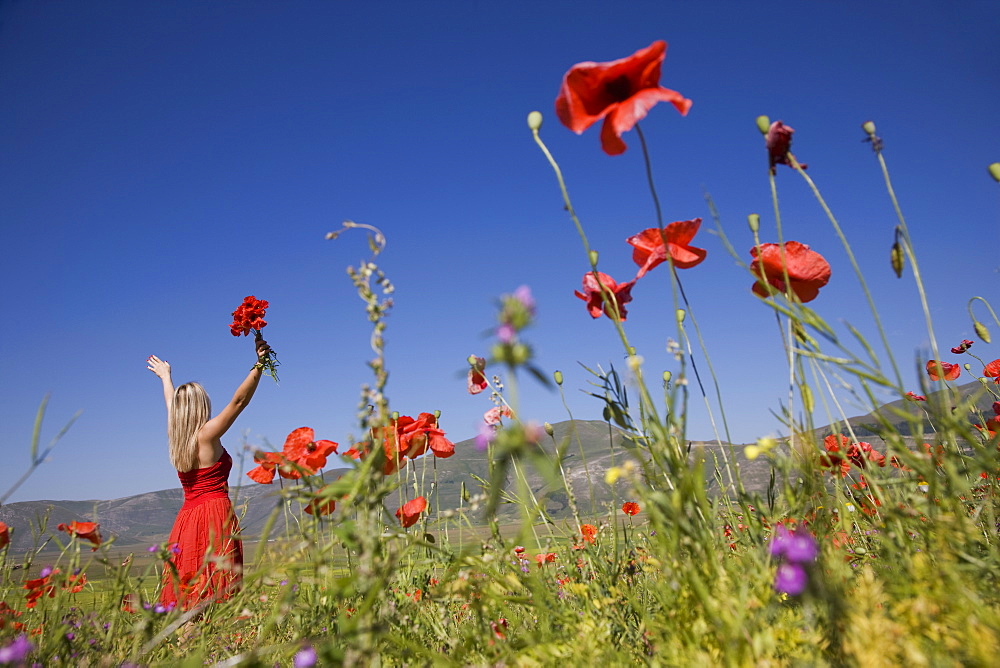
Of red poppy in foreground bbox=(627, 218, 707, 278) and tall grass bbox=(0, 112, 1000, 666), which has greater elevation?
red poppy in foreground bbox=(627, 218, 707, 278)

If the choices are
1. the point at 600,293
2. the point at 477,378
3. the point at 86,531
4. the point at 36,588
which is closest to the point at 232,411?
the point at 36,588

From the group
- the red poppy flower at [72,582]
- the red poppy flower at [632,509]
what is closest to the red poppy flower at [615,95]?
the red poppy flower at [72,582]

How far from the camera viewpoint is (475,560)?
1.42 m

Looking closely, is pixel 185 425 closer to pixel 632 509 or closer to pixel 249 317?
pixel 249 317

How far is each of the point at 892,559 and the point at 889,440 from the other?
0.24 m

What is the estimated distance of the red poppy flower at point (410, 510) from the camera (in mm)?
2139

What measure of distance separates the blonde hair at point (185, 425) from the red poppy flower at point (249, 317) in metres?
0.99

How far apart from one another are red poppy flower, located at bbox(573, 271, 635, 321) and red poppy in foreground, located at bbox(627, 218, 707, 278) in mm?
66

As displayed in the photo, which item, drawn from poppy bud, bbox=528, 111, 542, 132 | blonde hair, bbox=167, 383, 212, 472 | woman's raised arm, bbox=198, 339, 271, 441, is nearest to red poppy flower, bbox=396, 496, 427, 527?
poppy bud, bbox=528, 111, 542, 132

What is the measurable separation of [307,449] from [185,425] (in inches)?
145

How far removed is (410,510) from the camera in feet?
Result: 7.10

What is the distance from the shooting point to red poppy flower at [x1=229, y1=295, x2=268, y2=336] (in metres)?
4.31

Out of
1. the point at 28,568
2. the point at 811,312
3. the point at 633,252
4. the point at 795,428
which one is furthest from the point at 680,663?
the point at 28,568

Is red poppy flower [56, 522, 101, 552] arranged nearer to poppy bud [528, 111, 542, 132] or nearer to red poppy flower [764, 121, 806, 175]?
poppy bud [528, 111, 542, 132]
